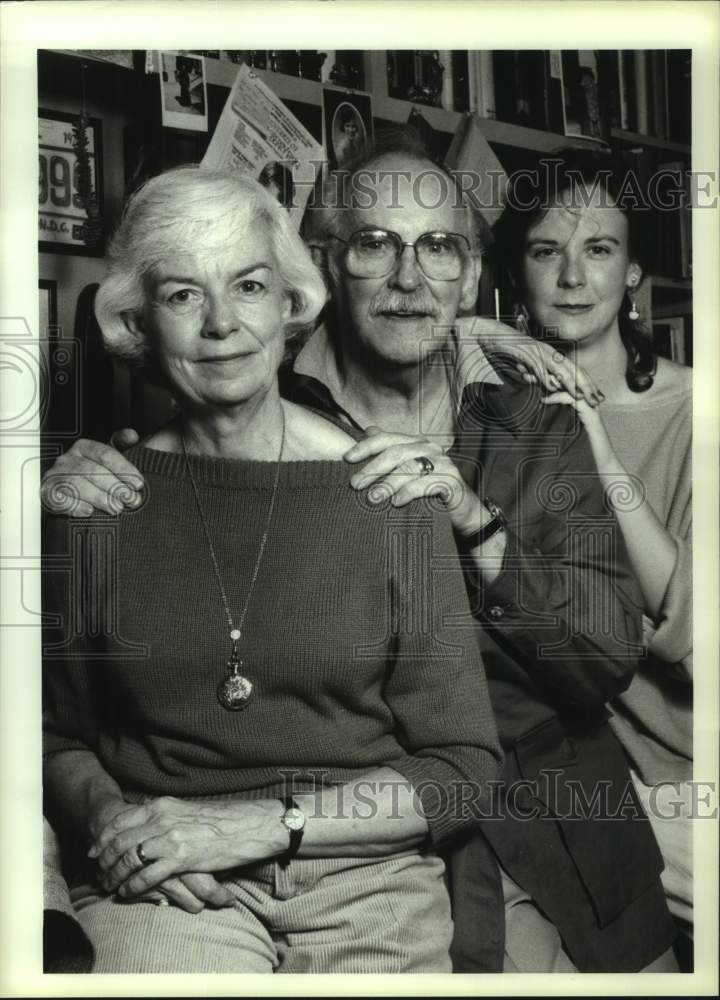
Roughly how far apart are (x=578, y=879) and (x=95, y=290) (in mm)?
1201

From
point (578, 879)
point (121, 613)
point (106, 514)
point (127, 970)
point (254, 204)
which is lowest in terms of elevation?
point (127, 970)

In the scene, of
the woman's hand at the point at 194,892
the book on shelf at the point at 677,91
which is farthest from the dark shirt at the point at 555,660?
the book on shelf at the point at 677,91

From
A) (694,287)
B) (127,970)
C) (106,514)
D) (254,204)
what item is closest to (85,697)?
(106,514)

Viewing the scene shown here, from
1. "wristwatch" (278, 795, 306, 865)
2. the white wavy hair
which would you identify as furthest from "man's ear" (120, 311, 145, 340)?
"wristwatch" (278, 795, 306, 865)

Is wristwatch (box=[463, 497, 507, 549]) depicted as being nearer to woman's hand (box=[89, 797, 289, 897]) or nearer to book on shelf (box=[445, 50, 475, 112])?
woman's hand (box=[89, 797, 289, 897])

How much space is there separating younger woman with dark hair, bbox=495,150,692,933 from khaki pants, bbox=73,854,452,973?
40 centimetres

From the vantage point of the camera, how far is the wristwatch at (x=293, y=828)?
1719mm

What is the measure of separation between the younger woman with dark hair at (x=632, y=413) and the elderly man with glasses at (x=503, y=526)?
0.03 meters

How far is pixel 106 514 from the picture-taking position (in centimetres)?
180

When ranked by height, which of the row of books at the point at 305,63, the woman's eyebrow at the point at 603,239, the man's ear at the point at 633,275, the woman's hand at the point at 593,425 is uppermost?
the row of books at the point at 305,63

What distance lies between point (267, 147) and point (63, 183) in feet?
1.09

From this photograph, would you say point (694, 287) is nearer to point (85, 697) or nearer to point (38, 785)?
point (85, 697)

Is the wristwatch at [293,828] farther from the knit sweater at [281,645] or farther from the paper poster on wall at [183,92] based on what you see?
the paper poster on wall at [183,92]

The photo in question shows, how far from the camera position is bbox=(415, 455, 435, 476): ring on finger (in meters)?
1.79
